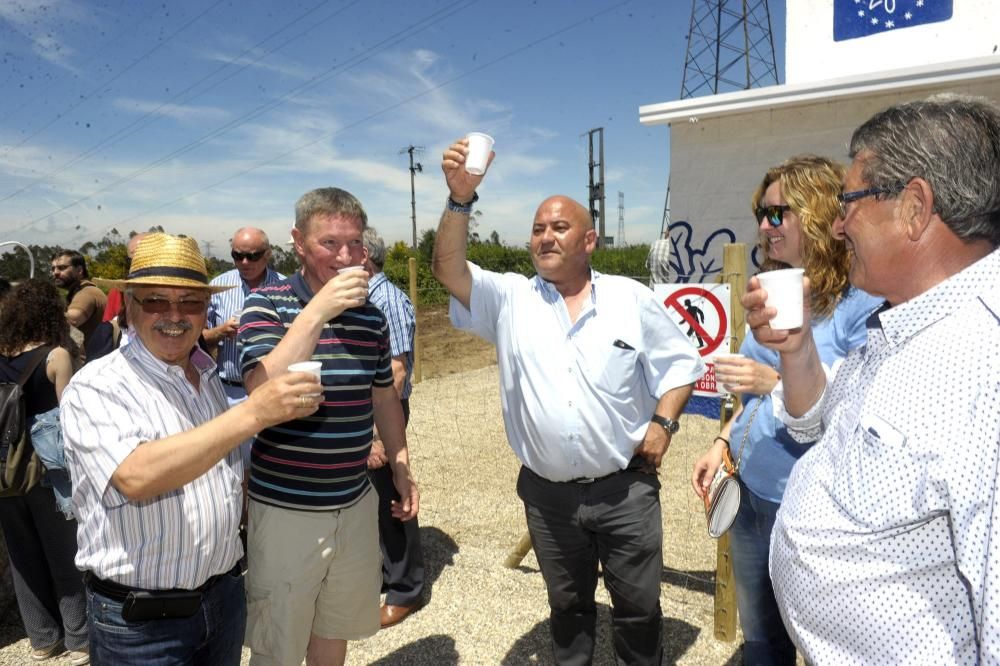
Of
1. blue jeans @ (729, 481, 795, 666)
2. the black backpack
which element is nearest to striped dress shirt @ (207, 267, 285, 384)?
the black backpack

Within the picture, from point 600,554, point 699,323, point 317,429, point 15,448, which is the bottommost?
point 600,554

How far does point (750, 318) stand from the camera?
66.2 inches

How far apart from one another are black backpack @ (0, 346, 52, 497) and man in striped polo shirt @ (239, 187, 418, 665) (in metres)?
1.59

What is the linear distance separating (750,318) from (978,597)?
855 mm

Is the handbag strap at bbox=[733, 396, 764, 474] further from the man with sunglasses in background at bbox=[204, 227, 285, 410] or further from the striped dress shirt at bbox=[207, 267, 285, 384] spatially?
the man with sunglasses in background at bbox=[204, 227, 285, 410]

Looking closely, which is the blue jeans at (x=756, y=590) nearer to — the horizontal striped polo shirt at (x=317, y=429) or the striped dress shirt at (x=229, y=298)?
the horizontal striped polo shirt at (x=317, y=429)

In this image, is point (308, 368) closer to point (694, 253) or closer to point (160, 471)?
point (160, 471)

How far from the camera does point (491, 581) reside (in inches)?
160

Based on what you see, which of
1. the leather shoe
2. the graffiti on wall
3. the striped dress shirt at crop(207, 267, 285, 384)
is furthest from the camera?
the graffiti on wall

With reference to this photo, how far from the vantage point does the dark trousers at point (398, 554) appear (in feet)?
12.2

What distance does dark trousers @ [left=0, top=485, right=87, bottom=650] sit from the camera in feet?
10.8

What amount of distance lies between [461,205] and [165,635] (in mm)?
1792

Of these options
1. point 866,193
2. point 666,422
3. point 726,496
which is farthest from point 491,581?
point 866,193

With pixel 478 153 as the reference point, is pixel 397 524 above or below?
below
